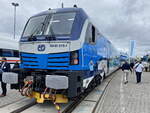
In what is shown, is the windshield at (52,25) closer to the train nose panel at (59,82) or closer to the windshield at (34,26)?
the windshield at (34,26)

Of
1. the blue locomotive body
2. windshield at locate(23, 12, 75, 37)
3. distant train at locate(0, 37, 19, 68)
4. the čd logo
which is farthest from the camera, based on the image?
distant train at locate(0, 37, 19, 68)

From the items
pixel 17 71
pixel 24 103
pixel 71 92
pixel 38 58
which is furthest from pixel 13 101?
pixel 71 92

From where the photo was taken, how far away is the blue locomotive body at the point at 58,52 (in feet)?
18.1

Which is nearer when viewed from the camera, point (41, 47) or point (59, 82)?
point (59, 82)

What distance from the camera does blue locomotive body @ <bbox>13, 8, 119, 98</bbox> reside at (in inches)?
217

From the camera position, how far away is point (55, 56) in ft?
19.1

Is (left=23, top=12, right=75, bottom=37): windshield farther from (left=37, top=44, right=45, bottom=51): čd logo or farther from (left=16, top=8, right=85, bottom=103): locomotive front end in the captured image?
(left=37, top=44, right=45, bottom=51): čd logo

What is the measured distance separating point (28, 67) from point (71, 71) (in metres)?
1.63

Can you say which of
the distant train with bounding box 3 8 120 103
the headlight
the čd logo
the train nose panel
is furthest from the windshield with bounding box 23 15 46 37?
the train nose panel

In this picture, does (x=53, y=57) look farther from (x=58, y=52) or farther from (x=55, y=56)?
(x=58, y=52)

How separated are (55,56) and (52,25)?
1.19 metres

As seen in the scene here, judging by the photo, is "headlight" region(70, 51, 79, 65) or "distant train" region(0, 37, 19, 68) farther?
"distant train" region(0, 37, 19, 68)

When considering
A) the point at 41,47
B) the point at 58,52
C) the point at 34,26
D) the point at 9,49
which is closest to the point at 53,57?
the point at 58,52

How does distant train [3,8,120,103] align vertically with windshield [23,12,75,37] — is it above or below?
below
